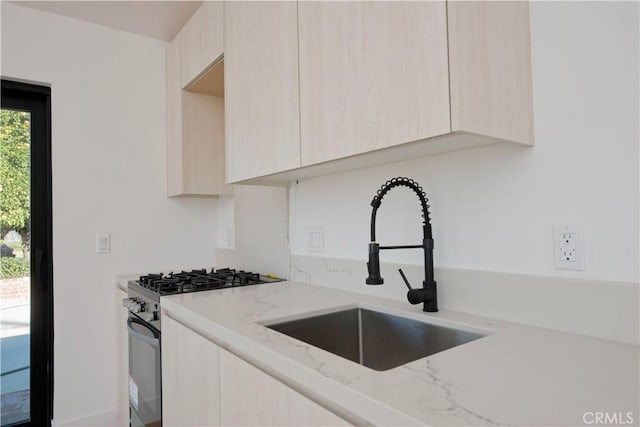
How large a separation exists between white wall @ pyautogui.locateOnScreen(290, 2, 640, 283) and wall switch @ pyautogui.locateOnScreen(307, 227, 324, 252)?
1.65 ft

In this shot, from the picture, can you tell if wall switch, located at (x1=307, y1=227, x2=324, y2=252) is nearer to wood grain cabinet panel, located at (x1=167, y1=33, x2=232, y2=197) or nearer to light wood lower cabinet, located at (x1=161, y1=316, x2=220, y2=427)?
light wood lower cabinet, located at (x1=161, y1=316, x2=220, y2=427)

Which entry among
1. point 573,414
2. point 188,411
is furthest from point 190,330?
point 573,414

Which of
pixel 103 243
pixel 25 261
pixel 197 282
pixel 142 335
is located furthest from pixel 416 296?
pixel 25 261

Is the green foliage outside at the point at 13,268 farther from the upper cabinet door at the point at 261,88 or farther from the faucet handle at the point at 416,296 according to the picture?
the faucet handle at the point at 416,296

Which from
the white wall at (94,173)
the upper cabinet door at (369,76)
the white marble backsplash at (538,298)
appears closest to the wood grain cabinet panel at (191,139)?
the white wall at (94,173)

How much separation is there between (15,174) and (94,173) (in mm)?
377

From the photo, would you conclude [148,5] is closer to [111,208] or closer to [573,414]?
[111,208]

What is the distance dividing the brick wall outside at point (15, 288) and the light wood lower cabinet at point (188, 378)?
3.80 feet

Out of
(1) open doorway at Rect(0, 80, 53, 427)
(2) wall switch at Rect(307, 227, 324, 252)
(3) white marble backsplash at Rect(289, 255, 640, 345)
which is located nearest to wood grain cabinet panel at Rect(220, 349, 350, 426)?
(3) white marble backsplash at Rect(289, 255, 640, 345)

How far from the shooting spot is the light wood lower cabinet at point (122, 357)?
2.14m

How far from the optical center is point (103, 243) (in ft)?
7.63

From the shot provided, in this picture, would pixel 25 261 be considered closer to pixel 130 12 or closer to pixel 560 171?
pixel 130 12

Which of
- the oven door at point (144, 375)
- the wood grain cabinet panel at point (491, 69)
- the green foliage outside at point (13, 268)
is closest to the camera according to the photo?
the wood grain cabinet panel at point (491, 69)

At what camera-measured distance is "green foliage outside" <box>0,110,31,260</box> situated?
84.0 inches
